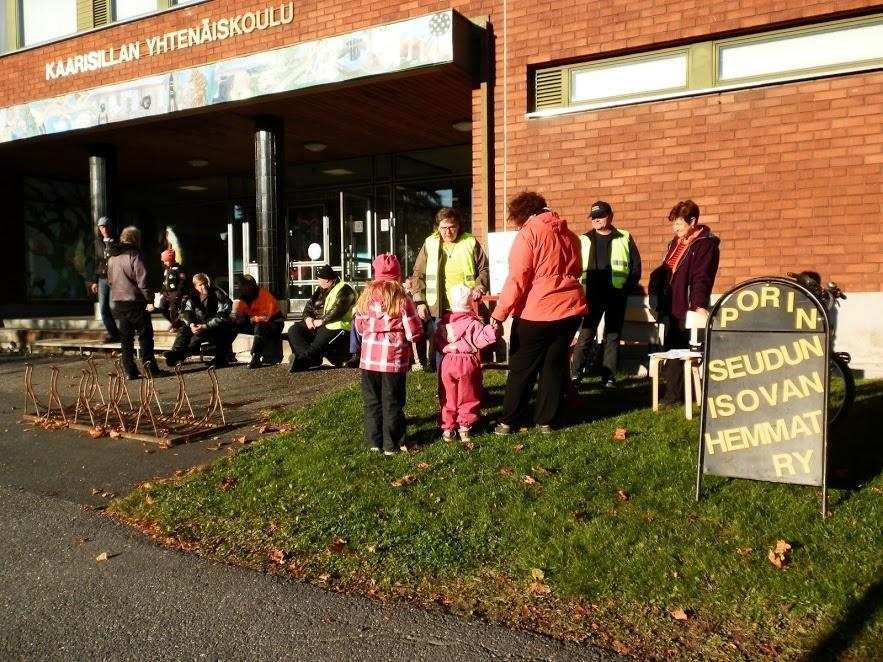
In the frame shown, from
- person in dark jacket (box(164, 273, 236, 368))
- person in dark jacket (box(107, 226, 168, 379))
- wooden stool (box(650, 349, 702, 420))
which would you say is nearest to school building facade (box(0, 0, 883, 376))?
person in dark jacket (box(164, 273, 236, 368))

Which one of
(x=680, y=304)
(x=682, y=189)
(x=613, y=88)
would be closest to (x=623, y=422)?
(x=680, y=304)

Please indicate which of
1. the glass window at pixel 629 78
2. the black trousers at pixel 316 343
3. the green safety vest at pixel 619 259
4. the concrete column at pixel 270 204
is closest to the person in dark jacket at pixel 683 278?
the green safety vest at pixel 619 259

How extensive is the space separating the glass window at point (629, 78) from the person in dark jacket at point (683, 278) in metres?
2.83

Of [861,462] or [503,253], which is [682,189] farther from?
[861,462]

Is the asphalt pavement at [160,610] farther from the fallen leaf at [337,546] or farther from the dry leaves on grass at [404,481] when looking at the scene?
the dry leaves on grass at [404,481]

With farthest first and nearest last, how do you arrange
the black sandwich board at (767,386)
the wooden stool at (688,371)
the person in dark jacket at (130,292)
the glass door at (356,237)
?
the glass door at (356,237) < the person in dark jacket at (130,292) < the wooden stool at (688,371) < the black sandwich board at (767,386)

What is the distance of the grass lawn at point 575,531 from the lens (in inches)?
117

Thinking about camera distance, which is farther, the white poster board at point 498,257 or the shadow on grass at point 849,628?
the white poster board at point 498,257

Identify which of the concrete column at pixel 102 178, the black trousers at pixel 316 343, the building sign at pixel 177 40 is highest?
the building sign at pixel 177 40

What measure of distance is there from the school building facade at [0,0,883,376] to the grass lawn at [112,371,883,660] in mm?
2976

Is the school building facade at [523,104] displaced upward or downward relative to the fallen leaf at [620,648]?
upward

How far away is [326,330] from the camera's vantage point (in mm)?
8875

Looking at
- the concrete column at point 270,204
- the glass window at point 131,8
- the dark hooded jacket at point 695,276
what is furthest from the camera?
the glass window at point 131,8

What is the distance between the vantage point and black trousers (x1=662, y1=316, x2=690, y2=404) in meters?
6.03
